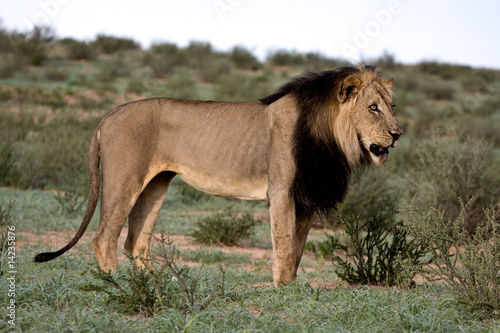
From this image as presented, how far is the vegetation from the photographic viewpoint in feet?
13.8

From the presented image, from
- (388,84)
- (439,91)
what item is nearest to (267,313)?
(388,84)

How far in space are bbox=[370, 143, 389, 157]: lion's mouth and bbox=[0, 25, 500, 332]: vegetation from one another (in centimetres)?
58

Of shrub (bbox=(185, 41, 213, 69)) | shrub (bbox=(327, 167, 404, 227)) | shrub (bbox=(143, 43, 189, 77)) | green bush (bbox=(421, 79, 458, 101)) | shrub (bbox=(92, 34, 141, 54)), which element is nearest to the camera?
shrub (bbox=(327, 167, 404, 227))

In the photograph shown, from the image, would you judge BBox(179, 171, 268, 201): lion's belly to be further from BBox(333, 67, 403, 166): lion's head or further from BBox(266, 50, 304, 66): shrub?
BBox(266, 50, 304, 66): shrub

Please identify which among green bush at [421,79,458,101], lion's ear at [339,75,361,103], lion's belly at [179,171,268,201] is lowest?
lion's belly at [179,171,268,201]

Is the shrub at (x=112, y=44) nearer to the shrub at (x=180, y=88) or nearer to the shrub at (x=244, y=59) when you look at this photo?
the shrub at (x=244, y=59)

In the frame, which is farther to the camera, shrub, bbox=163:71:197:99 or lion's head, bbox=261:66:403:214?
shrub, bbox=163:71:197:99

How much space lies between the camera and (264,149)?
5.74 meters

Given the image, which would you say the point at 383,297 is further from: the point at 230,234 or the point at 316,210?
the point at 230,234

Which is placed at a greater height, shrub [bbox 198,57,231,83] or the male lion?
shrub [bbox 198,57,231,83]

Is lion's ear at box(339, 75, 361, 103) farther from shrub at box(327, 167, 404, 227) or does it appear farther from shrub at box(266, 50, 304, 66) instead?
shrub at box(266, 50, 304, 66)

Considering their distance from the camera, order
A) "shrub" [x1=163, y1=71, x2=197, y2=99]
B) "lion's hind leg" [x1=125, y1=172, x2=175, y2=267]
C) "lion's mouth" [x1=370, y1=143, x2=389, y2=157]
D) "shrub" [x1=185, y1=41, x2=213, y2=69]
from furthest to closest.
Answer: "shrub" [x1=185, y1=41, x2=213, y2=69]
"shrub" [x1=163, y1=71, x2=197, y2=99]
"lion's hind leg" [x1=125, y1=172, x2=175, y2=267]
"lion's mouth" [x1=370, y1=143, x2=389, y2=157]

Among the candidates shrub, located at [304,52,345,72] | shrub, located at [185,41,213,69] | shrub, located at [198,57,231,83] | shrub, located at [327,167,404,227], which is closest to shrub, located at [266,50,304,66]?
shrub, located at [304,52,345,72]

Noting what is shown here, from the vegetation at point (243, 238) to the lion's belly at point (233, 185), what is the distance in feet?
2.88
